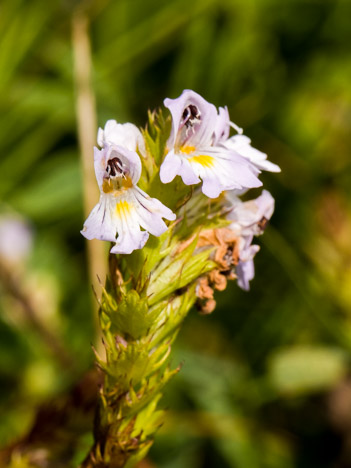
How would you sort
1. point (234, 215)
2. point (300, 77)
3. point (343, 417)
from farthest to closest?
point (300, 77), point (343, 417), point (234, 215)

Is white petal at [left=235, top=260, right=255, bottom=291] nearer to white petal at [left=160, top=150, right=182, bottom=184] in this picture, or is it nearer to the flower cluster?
the flower cluster

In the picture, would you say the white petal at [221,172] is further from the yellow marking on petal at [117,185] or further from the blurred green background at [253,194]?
the blurred green background at [253,194]

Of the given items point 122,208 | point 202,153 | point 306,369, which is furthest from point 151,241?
point 306,369

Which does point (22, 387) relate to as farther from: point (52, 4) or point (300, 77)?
point (300, 77)

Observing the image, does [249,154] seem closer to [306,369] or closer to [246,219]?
[246,219]

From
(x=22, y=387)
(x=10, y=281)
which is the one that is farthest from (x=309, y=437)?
(x=10, y=281)

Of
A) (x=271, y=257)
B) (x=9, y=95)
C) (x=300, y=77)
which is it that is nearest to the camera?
(x=271, y=257)

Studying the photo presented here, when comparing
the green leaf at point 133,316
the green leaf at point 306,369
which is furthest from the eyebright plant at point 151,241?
the green leaf at point 306,369
